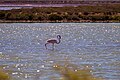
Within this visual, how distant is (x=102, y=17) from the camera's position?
151 feet

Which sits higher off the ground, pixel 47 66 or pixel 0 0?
pixel 47 66

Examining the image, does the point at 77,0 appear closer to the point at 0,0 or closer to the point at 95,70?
the point at 0,0

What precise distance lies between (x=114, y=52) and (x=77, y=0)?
61.2m

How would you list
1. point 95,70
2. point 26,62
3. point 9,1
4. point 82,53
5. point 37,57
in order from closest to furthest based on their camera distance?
point 95,70
point 26,62
point 37,57
point 82,53
point 9,1

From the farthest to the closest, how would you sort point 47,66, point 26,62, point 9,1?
point 9,1 < point 26,62 < point 47,66

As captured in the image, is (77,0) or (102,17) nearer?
(102,17)

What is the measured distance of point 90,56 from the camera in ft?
54.3

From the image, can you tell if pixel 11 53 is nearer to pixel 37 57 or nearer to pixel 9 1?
pixel 37 57

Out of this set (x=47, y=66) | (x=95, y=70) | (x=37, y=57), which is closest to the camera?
(x=95, y=70)

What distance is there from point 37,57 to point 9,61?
1.30m

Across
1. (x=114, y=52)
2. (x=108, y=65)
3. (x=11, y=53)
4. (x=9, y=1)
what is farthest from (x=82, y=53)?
(x=9, y=1)

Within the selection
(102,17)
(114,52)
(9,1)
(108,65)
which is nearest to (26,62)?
(108,65)

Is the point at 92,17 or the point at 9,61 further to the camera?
the point at 92,17

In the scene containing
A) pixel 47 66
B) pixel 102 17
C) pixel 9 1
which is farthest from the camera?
pixel 9 1
